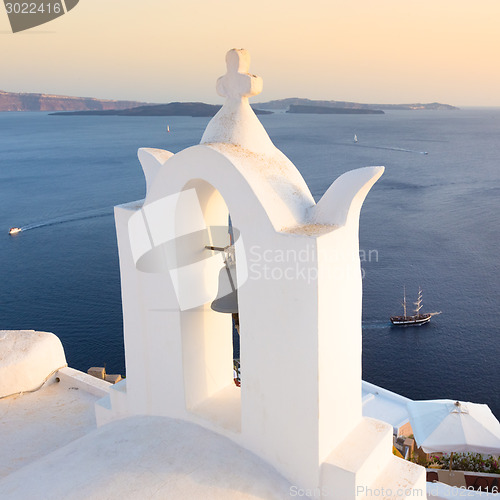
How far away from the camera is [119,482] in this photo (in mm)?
4621

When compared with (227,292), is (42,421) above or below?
below

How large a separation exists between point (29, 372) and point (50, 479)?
5.29 m

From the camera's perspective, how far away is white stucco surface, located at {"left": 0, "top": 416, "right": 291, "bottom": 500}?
4512 millimetres

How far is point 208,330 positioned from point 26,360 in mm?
5583

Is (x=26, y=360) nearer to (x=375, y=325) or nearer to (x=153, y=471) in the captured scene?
(x=153, y=471)

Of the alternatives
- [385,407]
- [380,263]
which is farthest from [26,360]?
[380,263]

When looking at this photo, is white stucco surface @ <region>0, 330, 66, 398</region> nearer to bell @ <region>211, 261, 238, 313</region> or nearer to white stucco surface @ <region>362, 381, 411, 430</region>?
bell @ <region>211, 261, 238, 313</region>

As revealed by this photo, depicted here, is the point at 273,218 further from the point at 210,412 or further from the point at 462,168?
the point at 462,168

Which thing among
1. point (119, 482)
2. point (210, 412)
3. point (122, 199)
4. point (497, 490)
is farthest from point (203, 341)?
point (122, 199)

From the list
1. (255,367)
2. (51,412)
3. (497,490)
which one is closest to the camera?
(255,367)

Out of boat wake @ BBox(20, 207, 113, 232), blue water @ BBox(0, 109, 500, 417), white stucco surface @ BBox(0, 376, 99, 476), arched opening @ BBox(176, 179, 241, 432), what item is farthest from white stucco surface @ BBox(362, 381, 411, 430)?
boat wake @ BBox(20, 207, 113, 232)

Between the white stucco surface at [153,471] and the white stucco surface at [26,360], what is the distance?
458cm

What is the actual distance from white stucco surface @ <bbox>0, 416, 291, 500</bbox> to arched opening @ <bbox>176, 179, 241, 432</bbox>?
0.33 metres

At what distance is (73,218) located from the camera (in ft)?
174
